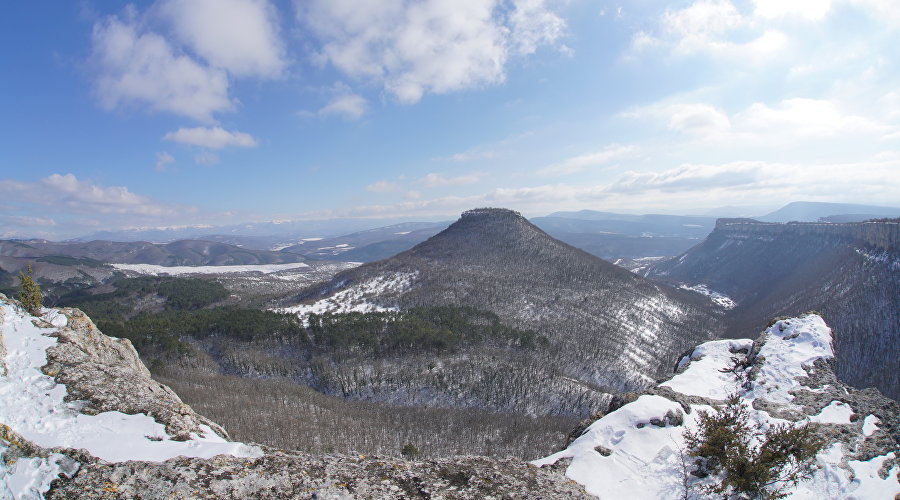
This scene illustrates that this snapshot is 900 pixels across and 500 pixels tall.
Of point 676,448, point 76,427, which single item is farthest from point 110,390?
→ point 676,448

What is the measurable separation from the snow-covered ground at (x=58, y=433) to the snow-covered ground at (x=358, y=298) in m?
107

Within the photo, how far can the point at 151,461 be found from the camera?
655 inches

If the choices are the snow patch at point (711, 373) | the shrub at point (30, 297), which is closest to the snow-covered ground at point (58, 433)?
the shrub at point (30, 297)

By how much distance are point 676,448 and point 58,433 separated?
34851 mm

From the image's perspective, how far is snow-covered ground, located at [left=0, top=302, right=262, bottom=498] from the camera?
1495 centimetres

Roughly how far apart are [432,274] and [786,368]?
14981 cm

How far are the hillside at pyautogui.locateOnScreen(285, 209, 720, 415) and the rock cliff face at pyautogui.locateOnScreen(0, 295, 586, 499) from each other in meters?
77.3

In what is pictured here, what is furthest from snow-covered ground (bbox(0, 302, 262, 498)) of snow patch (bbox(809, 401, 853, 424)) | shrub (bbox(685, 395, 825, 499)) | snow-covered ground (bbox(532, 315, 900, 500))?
snow patch (bbox(809, 401, 853, 424))

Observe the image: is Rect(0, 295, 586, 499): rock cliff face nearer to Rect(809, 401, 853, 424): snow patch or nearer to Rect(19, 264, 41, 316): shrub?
Rect(19, 264, 41, 316): shrub

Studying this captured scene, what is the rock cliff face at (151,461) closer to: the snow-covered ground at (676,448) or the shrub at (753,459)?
the snow-covered ground at (676,448)

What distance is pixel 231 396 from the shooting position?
268ft

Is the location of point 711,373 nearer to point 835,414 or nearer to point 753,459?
point 835,414

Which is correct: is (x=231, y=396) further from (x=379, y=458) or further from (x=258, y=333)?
(x=379, y=458)

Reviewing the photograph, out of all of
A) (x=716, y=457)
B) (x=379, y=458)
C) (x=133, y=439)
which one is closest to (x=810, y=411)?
(x=716, y=457)
